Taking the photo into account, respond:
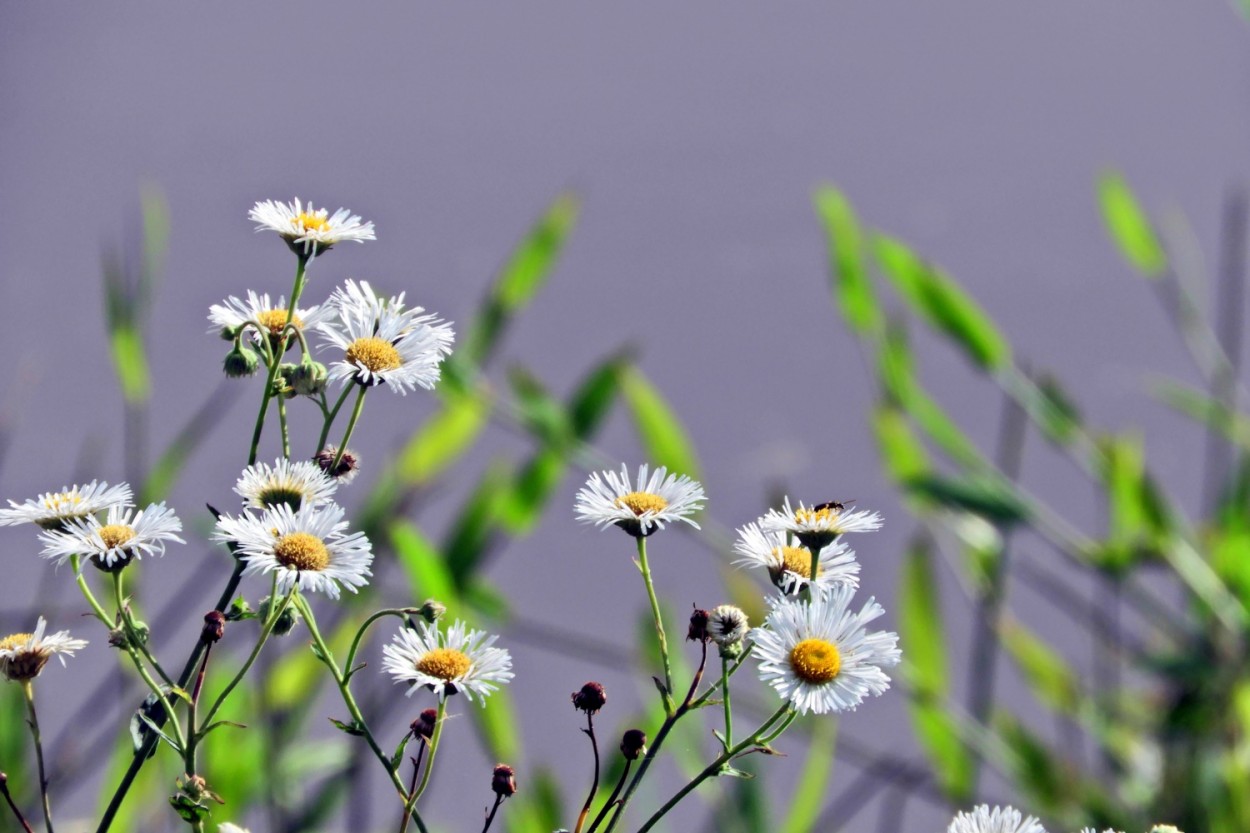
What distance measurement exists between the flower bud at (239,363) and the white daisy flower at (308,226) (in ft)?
0.07

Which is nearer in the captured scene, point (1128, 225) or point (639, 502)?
point (639, 502)

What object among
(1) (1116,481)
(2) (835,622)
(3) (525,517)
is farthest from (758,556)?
(1) (1116,481)

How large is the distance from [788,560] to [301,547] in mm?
86

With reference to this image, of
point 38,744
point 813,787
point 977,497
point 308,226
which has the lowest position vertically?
point 38,744

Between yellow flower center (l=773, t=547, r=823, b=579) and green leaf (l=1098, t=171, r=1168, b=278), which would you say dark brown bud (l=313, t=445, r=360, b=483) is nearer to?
yellow flower center (l=773, t=547, r=823, b=579)

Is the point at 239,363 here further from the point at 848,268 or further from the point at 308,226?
the point at 848,268

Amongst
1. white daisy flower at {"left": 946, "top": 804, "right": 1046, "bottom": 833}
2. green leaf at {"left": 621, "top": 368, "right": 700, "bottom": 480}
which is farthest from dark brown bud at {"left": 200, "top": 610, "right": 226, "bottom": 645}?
green leaf at {"left": 621, "top": 368, "right": 700, "bottom": 480}

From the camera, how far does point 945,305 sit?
0.78 meters

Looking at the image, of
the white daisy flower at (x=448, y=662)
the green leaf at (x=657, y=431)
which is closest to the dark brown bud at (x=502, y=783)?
the white daisy flower at (x=448, y=662)

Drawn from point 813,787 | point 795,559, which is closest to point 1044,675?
point 813,787

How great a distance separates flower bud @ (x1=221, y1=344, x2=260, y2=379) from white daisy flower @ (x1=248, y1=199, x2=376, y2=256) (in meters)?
0.02

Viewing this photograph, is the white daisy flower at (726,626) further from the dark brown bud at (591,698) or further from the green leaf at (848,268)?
the green leaf at (848,268)

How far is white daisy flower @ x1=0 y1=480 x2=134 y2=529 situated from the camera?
0.79 feet

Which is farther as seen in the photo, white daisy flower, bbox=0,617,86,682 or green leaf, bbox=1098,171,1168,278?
green leaf, bbox=1098,171,1168,278
